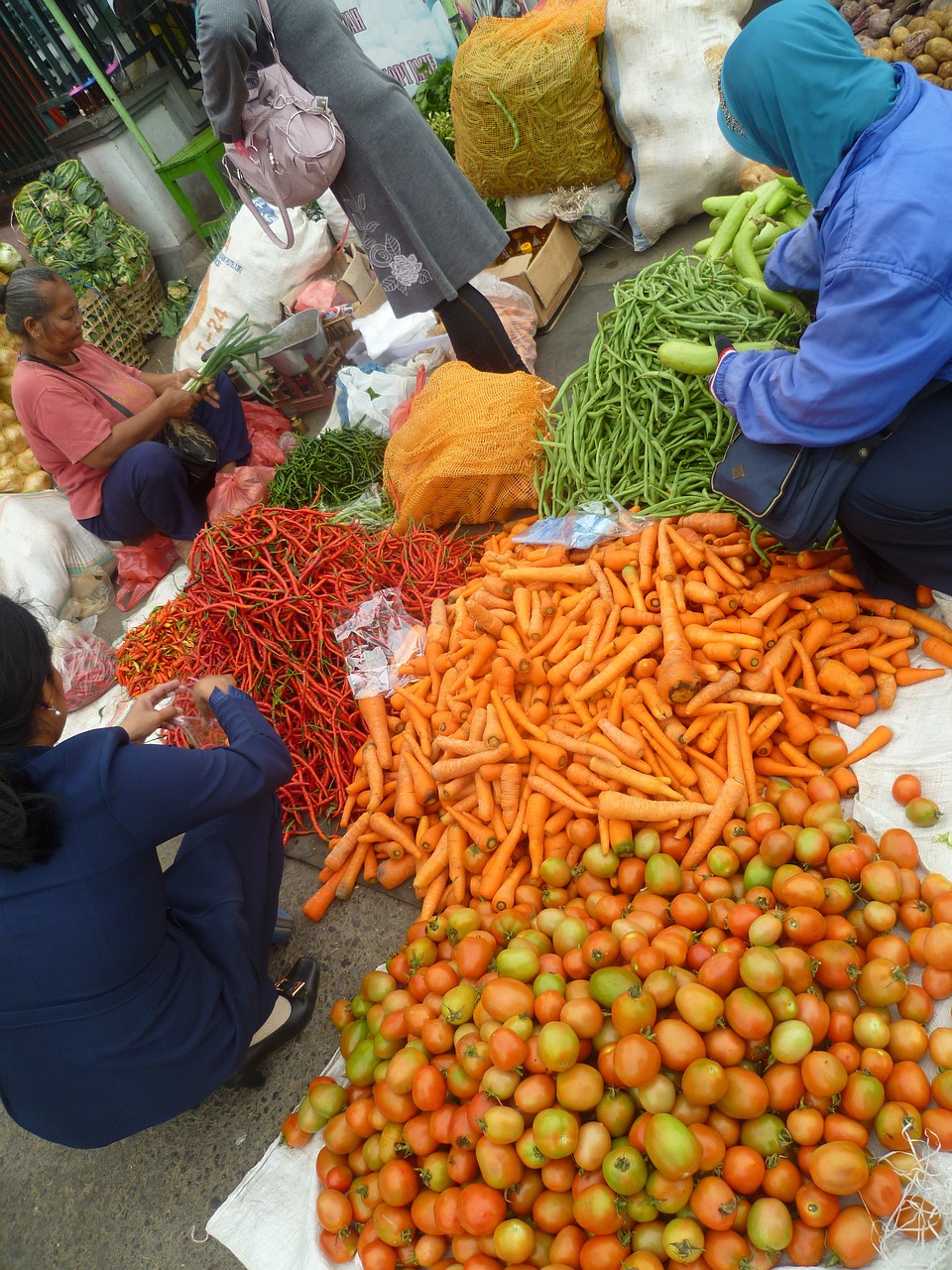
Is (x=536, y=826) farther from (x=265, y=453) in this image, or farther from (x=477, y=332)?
(x=265, y=453)

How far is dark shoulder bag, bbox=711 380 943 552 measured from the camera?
6.91 ft

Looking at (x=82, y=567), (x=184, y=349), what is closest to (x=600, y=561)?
A: (x=82, y=567)

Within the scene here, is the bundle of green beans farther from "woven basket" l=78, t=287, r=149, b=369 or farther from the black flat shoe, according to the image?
"woven basket" l=78, t=287, r=149, b=369

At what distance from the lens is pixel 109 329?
A: 6523 mm

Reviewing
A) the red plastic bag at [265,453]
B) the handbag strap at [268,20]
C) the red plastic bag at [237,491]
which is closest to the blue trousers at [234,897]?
the red plastic bag at [237,491]

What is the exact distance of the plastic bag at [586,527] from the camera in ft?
9.38

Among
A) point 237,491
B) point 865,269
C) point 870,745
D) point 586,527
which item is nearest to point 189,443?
point 237,491

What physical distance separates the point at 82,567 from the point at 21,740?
3.46 meters

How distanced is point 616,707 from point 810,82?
1708mm

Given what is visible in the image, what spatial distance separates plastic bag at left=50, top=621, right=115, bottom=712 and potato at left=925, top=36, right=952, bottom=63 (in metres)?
5.57

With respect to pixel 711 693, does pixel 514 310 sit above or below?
above

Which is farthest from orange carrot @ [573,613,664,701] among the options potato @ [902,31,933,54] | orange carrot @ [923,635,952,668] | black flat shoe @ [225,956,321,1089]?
potato @ [902,31,933,54]

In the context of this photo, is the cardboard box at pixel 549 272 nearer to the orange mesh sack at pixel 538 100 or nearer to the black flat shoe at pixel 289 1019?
the orange mesh sack at pixel 538 100

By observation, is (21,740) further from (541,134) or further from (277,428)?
(541,134)
